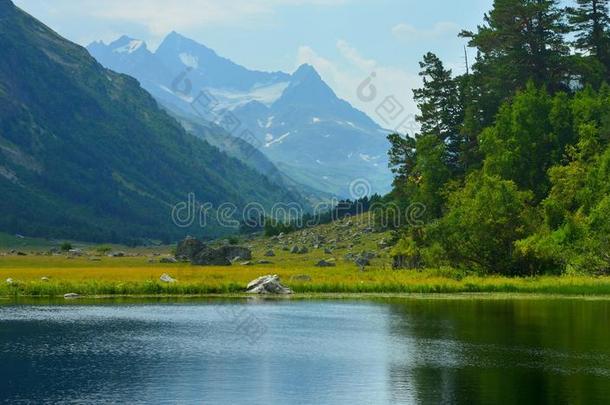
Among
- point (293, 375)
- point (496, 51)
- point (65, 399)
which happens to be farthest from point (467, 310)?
point (496, 51)

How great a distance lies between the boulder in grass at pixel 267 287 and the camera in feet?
354

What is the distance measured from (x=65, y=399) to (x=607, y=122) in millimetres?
110693

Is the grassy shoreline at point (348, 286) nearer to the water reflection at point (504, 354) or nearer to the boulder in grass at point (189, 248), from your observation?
the water reflection at point (504, 354)

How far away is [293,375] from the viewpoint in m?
49.7

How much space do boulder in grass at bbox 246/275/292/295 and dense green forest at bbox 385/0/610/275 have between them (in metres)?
30.8

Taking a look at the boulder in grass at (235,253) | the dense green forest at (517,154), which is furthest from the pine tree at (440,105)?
the boulder in grass at (235,253)

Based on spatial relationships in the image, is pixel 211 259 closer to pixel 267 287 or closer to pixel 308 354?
pixel 267 287

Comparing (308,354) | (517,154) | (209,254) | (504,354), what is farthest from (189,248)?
(504,354)

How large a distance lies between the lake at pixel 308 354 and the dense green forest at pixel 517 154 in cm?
3463

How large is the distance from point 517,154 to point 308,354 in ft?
314

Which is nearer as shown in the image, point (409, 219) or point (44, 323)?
point (44, 323)

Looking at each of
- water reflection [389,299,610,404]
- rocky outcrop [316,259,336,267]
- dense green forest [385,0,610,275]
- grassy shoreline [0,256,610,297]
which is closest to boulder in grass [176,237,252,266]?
rocky outcrop [316,259,336,267]

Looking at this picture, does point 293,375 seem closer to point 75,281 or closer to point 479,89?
point 75,281

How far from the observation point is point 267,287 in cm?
10794
